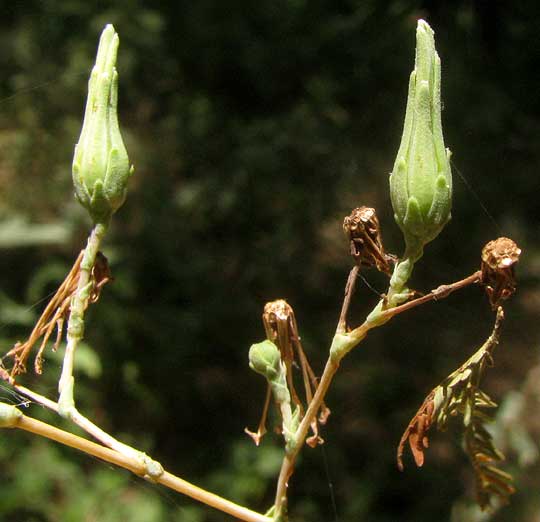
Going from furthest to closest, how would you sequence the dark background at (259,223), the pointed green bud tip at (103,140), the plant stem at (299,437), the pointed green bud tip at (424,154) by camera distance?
1. the dark background at (259,223)
2. the pointed green bud tip at (103,140)
3. the plant stem at (299,437)
4. the pointed green bud tip at (424,154)

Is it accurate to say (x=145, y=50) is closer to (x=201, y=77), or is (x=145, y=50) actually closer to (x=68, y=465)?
(x=201, y=77)

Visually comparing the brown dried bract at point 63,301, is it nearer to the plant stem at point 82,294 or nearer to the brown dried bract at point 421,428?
the plant stem at point 82,294

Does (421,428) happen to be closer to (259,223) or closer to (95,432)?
(95,432)

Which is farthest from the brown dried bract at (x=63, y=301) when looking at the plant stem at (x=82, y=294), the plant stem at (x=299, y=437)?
the plant stem at (x=299, y=437)

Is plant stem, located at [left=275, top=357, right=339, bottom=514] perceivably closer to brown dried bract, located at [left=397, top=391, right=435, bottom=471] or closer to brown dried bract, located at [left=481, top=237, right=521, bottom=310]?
brown dried bract, located at [left=397, top=391, right=435, bottom=471]

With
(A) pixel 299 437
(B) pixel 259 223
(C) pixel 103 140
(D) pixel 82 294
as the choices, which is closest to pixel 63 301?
(D) pixel 82 294
